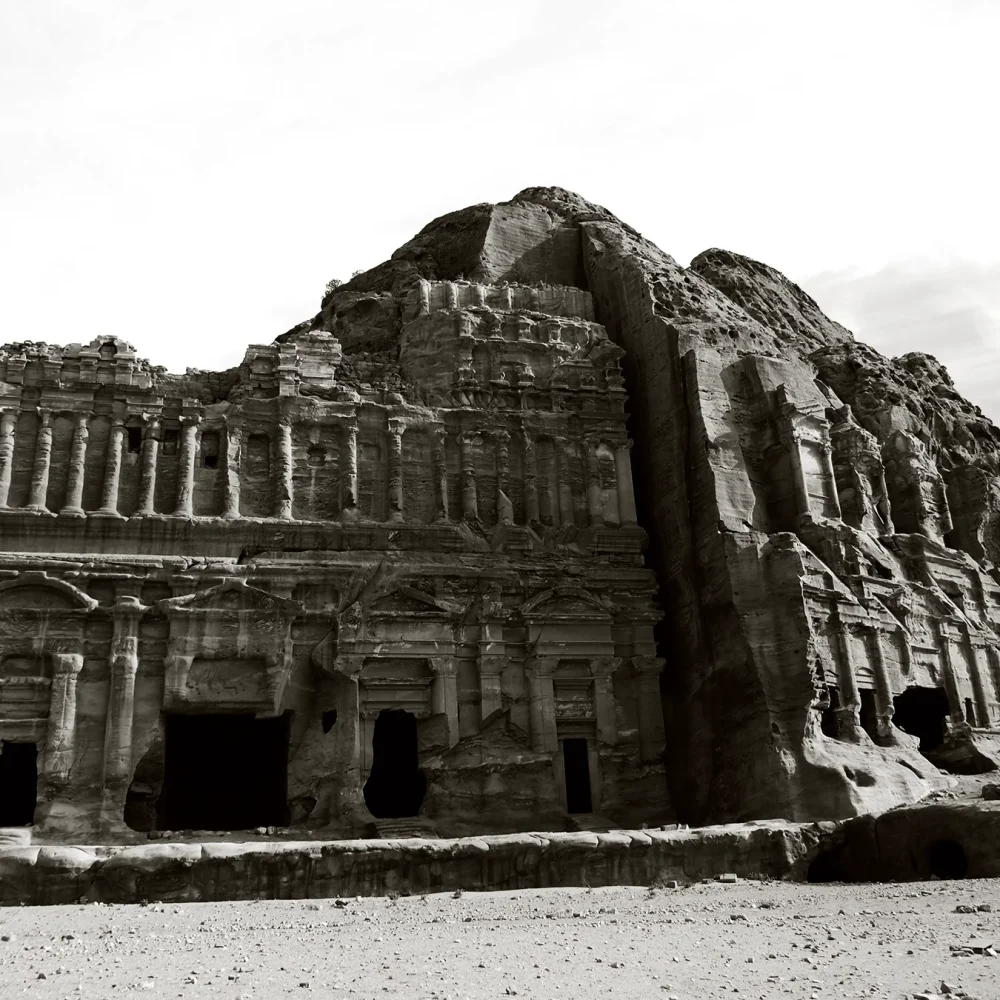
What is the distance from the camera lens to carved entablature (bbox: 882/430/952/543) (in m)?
27.9

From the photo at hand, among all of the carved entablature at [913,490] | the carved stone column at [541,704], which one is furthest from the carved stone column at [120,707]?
the carved entablature at [913,490]

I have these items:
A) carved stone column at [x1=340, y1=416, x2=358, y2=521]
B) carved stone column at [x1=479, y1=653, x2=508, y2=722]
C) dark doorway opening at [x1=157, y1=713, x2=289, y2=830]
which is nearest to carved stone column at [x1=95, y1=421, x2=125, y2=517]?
dark doorway opening at [x1=157, y1=713, x2=289, y2=830]

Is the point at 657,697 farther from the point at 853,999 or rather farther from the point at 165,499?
the point at 853,999

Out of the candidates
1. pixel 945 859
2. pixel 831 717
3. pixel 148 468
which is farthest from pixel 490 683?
pixel 945 859

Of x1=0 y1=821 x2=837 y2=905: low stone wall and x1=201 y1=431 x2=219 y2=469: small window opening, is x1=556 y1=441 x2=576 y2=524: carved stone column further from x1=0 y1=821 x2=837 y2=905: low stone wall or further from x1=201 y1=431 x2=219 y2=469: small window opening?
x1=0 y1=821 x2=837 y2=905: low stone wall

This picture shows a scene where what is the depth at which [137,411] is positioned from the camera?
83.2ft

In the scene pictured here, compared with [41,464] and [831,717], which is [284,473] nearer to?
[41,464]

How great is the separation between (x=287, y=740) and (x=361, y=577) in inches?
135

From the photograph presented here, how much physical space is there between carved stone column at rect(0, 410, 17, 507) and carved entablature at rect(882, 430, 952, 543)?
19011 millimetres

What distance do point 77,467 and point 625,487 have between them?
11.4 m

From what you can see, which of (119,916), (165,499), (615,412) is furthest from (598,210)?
(119,916)

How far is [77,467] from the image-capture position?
24453 mm

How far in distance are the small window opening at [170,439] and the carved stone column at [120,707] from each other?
12.7 ft

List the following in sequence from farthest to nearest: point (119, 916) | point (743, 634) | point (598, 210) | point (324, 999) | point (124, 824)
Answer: point (598, 210), point (743, 634), point (124, 824), point (119, 916), point (324, 999)
